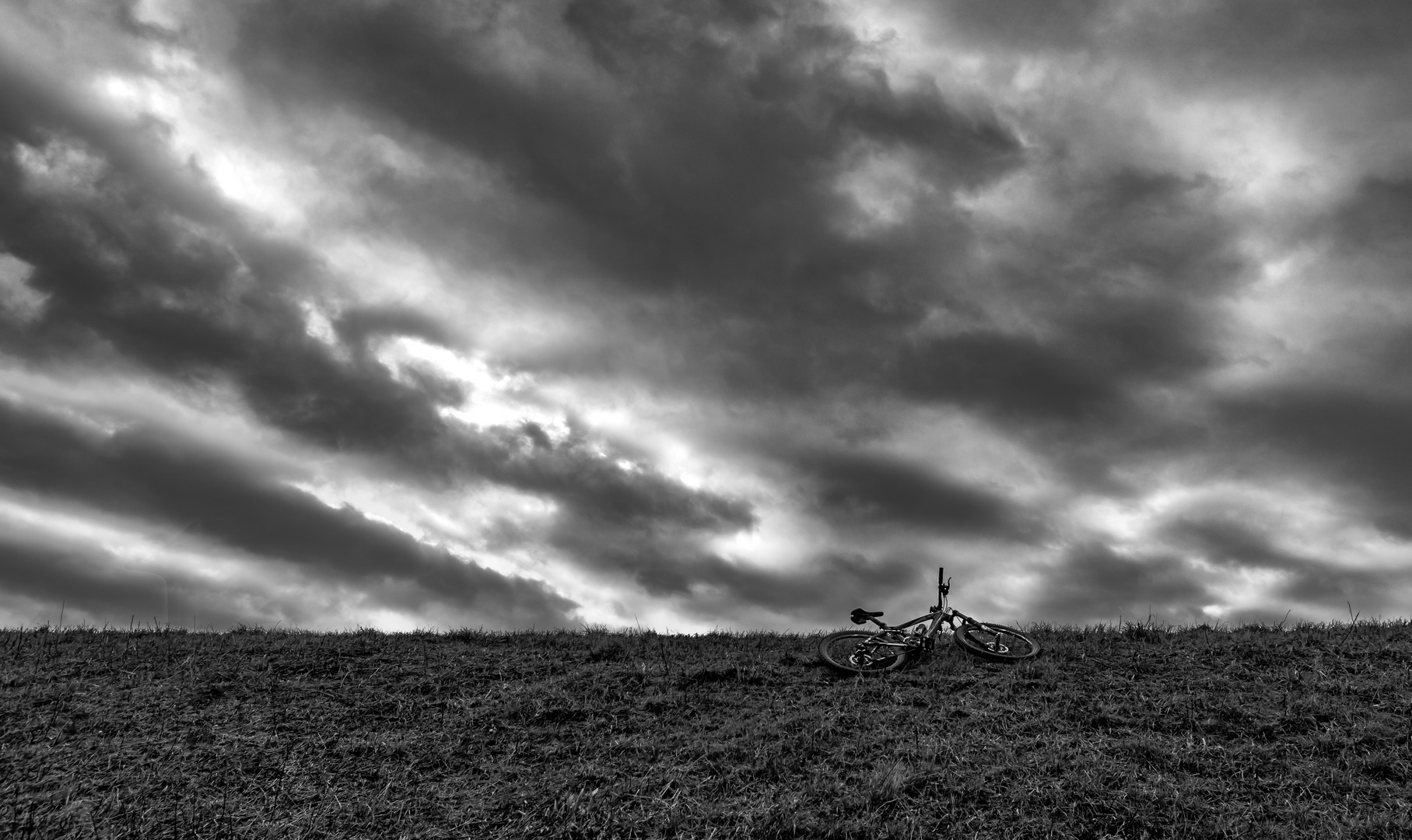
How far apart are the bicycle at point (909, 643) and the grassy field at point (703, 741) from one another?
1.40 feet

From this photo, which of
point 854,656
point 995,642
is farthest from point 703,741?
point 995,642

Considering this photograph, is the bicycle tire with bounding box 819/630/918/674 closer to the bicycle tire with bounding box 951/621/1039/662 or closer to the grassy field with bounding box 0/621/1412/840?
the grassy field with bounding box 0/621/1412/840

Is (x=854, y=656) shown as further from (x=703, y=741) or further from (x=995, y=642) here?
(x=703, y=741)

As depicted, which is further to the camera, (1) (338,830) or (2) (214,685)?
(2) (214,685)

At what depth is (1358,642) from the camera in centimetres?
1911

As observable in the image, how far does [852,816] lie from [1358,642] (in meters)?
14.0

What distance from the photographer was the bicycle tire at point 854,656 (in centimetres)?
1803

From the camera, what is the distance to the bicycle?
1839 centimetres

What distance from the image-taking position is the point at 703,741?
14188 millimetres

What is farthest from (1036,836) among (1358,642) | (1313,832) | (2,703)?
(2,703)

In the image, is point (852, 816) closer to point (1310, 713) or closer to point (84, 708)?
point (1310, 713)

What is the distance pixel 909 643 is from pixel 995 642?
195 cm

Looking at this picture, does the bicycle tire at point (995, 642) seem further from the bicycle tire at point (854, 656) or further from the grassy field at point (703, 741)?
the bicycle tire at point (854, 656)

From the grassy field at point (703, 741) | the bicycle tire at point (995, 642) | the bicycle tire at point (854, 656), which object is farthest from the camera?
the bicycle tire at point (995, 642)
